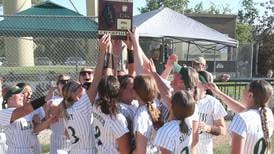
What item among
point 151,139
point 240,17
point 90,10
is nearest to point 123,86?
point 151,139

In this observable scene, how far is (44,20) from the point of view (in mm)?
11203

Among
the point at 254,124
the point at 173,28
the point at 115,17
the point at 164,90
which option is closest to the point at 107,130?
the point at 164,90

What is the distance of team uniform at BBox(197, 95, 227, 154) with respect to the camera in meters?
4.99

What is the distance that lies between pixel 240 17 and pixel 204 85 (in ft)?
200

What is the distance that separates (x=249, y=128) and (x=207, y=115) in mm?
1108

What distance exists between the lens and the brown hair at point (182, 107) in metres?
3.75

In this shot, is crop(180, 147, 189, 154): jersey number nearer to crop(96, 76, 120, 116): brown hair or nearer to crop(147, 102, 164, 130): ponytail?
crop(147, 102, 164, 130): ponytail

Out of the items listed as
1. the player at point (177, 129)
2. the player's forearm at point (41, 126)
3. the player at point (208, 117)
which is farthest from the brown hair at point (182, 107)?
the player's forearm at point (41, 126)

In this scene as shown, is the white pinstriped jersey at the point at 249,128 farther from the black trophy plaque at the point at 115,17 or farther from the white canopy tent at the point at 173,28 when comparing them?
the white canopy tent at the point at 173,28

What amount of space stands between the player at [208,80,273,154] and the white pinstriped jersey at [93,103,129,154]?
95 cm

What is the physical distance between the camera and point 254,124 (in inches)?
156

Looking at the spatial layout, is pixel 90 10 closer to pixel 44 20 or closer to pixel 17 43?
pixel 17 43

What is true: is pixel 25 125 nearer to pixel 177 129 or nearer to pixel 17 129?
pixel 17 129

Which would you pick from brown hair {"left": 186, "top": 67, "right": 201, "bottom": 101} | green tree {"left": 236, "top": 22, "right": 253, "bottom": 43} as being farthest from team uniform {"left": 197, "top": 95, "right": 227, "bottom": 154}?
green tree {"left": 236, "top": 22, "right": 253, "bottom": 43}
